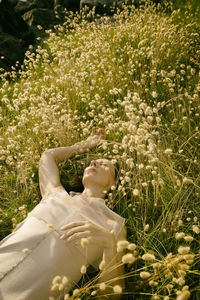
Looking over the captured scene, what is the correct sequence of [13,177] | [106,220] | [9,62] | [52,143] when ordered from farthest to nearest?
[9,62] → [52,143] → [13,177] → [106,220]

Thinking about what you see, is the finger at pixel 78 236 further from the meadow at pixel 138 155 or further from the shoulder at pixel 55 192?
the shoulder at pixel 55 192

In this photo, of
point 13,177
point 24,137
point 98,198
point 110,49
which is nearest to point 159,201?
point 98,198

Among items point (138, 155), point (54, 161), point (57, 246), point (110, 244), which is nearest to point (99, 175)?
point (138, 155)

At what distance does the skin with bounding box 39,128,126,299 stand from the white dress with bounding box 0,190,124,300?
4.0 inches

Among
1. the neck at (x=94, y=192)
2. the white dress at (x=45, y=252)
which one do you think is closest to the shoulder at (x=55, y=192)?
the white dress at (x=45, y=252)

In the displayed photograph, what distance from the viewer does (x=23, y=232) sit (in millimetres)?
2002

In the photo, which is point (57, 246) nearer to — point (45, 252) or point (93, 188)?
point (45, 252)

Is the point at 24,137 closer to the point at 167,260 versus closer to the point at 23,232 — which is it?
the point at 23,232

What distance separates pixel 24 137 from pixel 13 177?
661mm

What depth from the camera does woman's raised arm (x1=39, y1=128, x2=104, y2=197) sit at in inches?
101

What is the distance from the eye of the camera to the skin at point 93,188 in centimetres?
163

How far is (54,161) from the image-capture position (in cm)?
285

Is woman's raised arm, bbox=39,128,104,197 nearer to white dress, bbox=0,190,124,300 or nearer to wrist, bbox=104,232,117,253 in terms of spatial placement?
A: white dress, bbox=0,190,124,300

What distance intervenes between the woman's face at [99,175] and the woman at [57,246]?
15 centimetres
